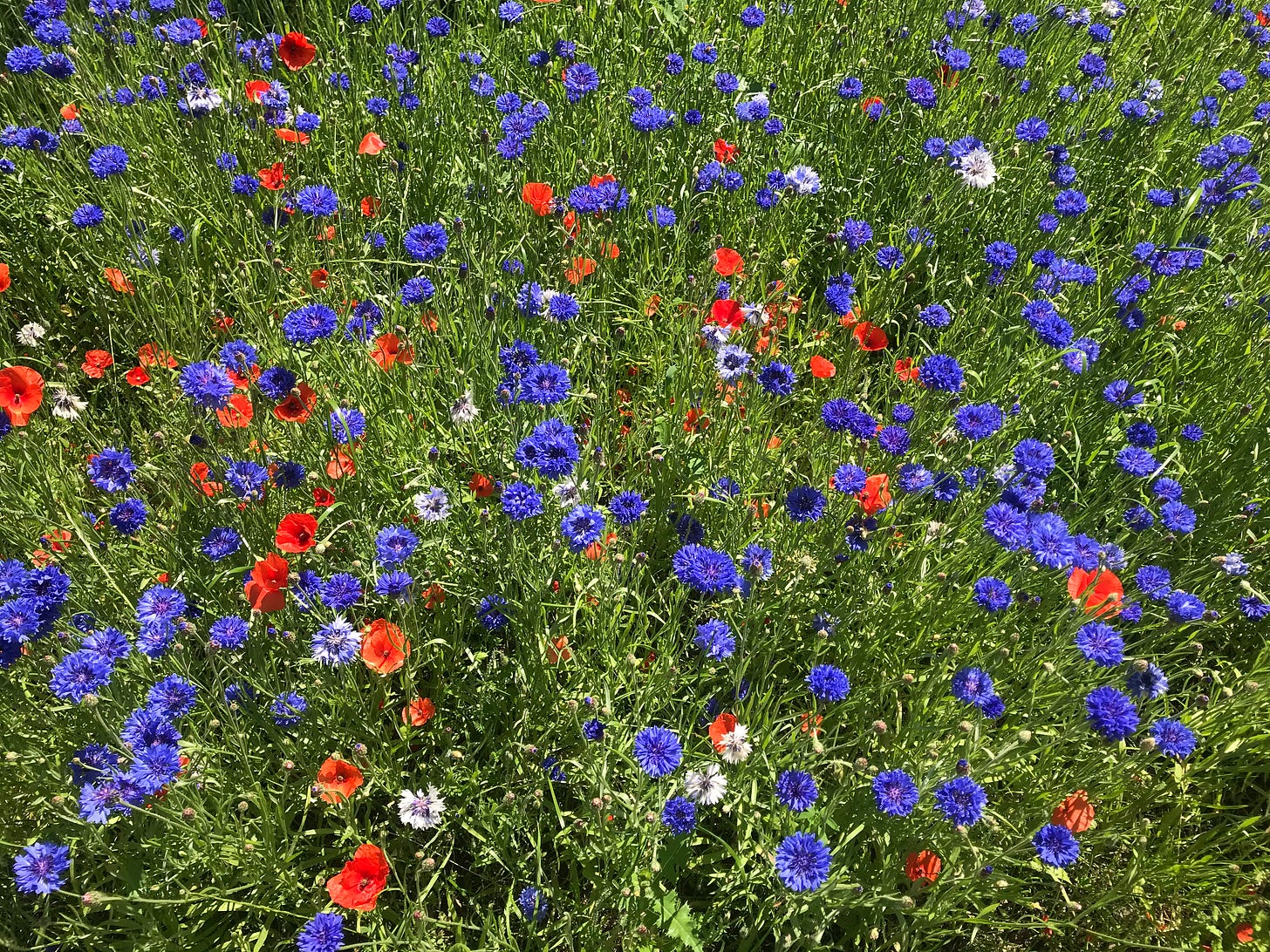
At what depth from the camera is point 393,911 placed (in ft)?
6.42

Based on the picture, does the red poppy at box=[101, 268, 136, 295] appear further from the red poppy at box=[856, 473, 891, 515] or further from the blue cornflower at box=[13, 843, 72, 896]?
the red poppy at box=[856, 473, 891, 515]

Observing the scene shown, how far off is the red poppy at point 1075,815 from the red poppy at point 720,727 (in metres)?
0.76

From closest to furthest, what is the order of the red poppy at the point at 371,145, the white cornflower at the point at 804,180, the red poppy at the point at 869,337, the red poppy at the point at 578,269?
the red poppy at the point at 578,269 → the red poppy at the point at 869,337 → the white cornflower at the point at 804,180 → the red poppy at the point at 371,145

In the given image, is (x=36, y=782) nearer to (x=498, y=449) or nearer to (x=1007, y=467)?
Result: (x=498, y=449)

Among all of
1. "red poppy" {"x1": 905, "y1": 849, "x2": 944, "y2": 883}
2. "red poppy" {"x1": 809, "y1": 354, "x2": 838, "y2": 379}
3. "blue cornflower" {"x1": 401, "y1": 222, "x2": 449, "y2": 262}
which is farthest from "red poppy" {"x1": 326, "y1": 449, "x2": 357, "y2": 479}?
"red poppy" {"x1": 905, "y1": 849, "x2": 944, "y2": 883}

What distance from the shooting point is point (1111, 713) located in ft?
5.76

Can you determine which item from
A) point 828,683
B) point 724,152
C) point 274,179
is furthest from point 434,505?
point 724,152

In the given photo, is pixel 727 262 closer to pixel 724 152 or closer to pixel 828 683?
pixel 724 152

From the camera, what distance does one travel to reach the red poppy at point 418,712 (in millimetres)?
2047

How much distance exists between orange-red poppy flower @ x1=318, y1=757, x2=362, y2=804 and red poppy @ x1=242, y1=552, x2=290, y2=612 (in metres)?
0.38

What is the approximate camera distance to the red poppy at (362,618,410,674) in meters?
1.98

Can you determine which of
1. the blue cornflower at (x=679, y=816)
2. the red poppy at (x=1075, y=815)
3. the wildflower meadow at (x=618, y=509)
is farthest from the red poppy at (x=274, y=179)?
the red poppy at (x=1075, y=815)

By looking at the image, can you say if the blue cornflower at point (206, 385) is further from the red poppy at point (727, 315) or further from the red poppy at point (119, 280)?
the red poppy at point (727, 315)

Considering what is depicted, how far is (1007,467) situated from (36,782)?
2.54m
